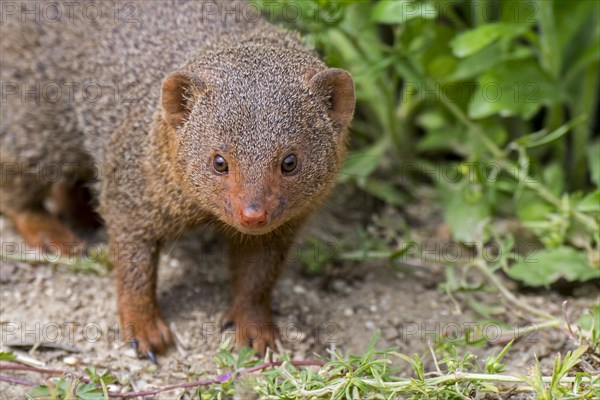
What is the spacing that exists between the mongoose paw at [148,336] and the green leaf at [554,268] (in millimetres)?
1778

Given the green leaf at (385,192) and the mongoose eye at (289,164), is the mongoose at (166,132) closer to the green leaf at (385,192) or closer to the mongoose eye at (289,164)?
the mongoose eye at (289,164)

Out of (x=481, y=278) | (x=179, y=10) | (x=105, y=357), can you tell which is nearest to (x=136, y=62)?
(x=179, y=10)

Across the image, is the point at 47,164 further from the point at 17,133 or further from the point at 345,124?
the point at 345,124

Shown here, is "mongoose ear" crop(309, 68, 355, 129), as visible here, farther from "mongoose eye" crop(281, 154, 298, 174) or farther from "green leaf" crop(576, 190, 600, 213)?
"green leaf" crop(576, 190, 600, 213)

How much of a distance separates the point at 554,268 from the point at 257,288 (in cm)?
154

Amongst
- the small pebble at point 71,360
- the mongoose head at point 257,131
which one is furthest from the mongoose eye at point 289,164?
the small pebble at point 71,360

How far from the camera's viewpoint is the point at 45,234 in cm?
467

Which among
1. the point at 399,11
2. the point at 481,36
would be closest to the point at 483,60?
the point at 481,36

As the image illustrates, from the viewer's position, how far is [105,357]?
3.86 meters

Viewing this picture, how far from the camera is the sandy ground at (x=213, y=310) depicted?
3.86 m

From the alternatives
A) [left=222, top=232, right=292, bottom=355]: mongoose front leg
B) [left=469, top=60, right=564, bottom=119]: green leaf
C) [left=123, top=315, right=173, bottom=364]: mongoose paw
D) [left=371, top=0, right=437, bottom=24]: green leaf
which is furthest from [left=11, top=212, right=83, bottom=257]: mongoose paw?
[left=469, top=60, right=564, bottom=119]: green leaf

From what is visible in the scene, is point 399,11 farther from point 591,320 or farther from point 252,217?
point 591,320

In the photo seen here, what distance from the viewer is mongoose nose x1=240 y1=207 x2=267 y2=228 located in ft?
10.3

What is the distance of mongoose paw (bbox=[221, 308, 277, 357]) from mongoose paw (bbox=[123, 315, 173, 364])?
1.11 feet
